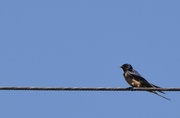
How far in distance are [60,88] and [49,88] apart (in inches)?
5.2

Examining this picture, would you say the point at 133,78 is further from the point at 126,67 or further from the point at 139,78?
the point at 126,67

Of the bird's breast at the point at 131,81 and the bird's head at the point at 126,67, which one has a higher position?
the bird's head at the point at 126,67

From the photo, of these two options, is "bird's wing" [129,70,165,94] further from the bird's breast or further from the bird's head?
the bird's head

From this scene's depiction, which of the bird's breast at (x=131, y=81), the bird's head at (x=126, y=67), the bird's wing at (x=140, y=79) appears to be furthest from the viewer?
the bird's head at (x=126, y=67)

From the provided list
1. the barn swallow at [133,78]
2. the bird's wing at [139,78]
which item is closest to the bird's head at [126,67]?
the barn swallow at [133,78]

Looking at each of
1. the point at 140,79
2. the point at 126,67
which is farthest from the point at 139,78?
the point at 126,67

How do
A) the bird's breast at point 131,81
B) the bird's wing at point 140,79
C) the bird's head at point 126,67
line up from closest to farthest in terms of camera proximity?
the bird's wing at point 140,79 → the bird's breast at point 131,81 → the bird's head at point 126,67

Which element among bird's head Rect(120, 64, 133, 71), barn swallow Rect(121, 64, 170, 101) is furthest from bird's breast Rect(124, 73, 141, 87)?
bird's head Rect(120, 64, 133, 71)

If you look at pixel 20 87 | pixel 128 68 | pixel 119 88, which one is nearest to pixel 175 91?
pixel 119 88

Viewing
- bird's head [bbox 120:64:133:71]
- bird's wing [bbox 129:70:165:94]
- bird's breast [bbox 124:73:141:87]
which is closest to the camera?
bird's wing [bbox 129:70:165:94]

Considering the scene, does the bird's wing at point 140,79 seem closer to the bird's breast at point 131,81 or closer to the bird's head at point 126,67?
the bird's breast at point 131,81

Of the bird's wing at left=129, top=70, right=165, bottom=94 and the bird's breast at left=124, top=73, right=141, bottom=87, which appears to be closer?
the bird's wing at left=129, top=70, right=165, bottom=94

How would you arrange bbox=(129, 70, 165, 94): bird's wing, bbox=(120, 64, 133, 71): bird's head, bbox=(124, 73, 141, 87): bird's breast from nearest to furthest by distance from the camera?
bbox=(129, 70, 165, 94): bird's wing < bbox=(124, 73, 141, 87): bird's breast < bbox=(120, 64, 133, 71): bird's head

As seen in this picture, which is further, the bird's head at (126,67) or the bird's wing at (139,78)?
the bird's head at (126,67)
